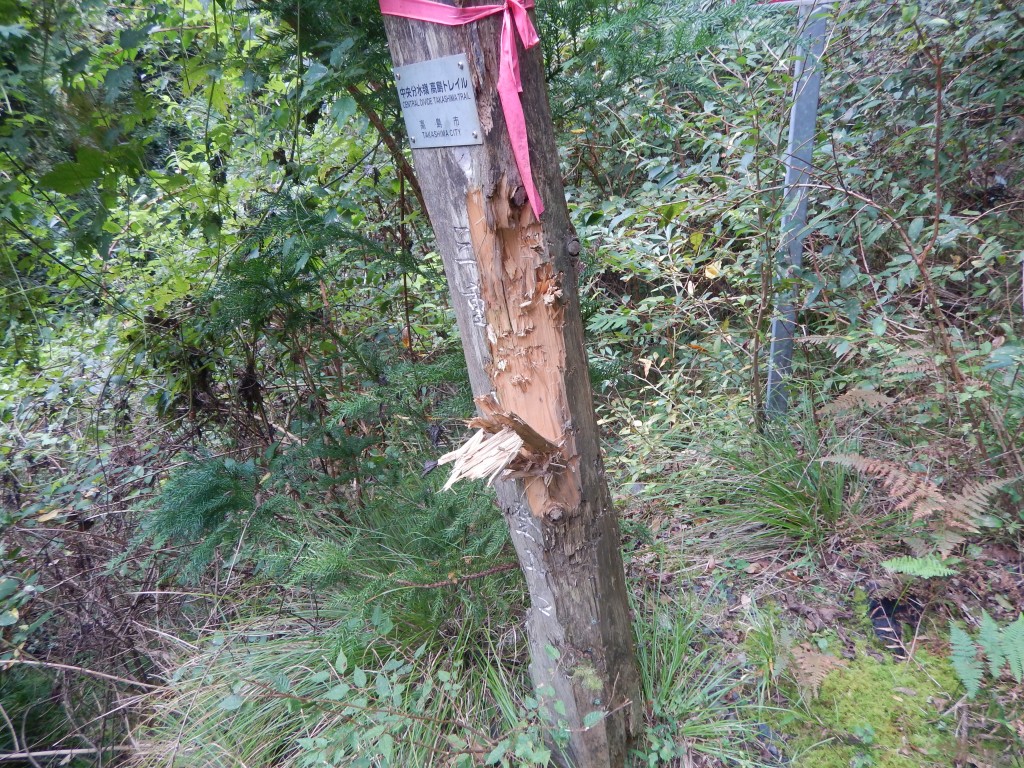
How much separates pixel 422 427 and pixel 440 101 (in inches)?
65.5

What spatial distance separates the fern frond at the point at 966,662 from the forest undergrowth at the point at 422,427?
4cm

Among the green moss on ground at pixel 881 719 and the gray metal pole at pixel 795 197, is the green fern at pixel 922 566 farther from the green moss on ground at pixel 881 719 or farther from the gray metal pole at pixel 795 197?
the gray metal pole at pixel 795 197

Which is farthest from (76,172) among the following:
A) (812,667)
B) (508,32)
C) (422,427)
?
(812,667)

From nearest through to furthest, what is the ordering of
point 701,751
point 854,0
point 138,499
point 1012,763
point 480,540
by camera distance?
point 1012,763, point 701,751, point 480,540, point 854,0, point 138,499

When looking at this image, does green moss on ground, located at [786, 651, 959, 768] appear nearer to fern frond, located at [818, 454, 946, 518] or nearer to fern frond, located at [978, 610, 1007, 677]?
fern frond, located at [978, 610, 1007, 677]

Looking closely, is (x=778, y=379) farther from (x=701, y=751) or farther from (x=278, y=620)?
(x=278, y=620)

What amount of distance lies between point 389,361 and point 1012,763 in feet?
9.05

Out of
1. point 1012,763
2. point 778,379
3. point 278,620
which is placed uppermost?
point 778,379

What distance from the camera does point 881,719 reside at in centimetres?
203

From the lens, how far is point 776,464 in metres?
2.79

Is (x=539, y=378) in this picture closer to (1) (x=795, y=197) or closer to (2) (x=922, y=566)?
(2) (x=922, y=566)

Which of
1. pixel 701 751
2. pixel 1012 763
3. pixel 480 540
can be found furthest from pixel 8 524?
pixel 1012 763

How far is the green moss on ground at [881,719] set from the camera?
1.93 m

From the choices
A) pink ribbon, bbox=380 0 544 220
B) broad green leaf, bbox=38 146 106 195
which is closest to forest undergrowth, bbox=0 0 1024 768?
broad green leaf, bbox=38 146 106 195
